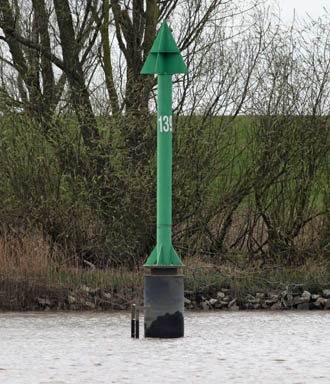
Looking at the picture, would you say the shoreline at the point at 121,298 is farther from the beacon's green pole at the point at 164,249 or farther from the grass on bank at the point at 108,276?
the beacon's green pole at the point at 164,249

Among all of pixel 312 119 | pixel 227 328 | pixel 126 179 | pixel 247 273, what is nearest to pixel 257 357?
pixel 227 328

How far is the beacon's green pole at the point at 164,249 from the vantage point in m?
10.0

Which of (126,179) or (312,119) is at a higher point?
(312,119)

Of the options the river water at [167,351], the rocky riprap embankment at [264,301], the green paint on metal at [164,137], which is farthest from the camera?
the rocky riprap embankment at [264,301]

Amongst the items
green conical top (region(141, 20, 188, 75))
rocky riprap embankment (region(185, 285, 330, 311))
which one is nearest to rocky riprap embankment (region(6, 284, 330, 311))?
rocky riprap embankment (region(185, 285, 330, 311))

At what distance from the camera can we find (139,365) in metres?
8.09

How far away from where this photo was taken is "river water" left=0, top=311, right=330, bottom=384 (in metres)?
7.54

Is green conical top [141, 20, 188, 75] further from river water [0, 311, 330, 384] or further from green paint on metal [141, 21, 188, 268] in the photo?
river water [0, 311, 330, 384]

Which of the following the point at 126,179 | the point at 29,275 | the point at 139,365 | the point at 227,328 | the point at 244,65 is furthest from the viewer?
the point at 244,65

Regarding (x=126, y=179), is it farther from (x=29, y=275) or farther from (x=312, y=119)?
(x=312, y=119)

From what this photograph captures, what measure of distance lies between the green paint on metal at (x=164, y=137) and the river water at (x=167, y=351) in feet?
3.58

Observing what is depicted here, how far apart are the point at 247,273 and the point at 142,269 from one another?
189 cm

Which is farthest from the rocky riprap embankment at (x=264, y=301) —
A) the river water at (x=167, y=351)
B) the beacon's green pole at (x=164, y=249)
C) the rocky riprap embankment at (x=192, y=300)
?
the beacon's green pole at (x=164, y=249)

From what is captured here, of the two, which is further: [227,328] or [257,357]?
[227,328]
